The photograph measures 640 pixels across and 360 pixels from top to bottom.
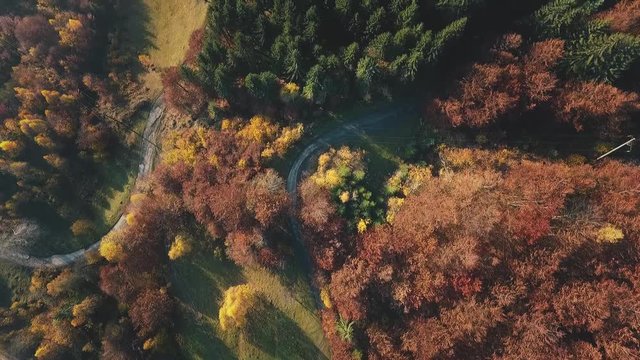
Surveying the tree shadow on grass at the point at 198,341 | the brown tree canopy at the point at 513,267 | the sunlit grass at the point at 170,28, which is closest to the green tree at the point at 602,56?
the brown tree canopy at the point at 513,267

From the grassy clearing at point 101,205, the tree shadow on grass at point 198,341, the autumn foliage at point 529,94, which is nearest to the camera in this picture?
the autumn foliage at point 529,94

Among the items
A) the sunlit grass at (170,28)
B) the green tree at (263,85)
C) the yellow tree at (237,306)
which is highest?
the sunlit grass at (170,28)

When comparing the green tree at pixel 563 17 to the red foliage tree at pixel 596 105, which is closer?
the green tree at pixel 563 17

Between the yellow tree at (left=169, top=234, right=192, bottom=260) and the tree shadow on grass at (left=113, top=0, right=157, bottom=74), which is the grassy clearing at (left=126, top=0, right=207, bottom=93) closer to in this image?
the tree shadow on grass at (left=113, top=0, right=157, bottom=74)

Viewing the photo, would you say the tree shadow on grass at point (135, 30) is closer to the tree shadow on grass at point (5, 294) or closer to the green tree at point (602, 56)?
the tree shadow on grass at point (5, 294)

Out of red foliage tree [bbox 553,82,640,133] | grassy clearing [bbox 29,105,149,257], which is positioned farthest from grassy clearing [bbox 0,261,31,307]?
red foliage tree [bbox 553,82,640,133]

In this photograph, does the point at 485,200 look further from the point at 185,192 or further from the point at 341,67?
the point at 185,192
